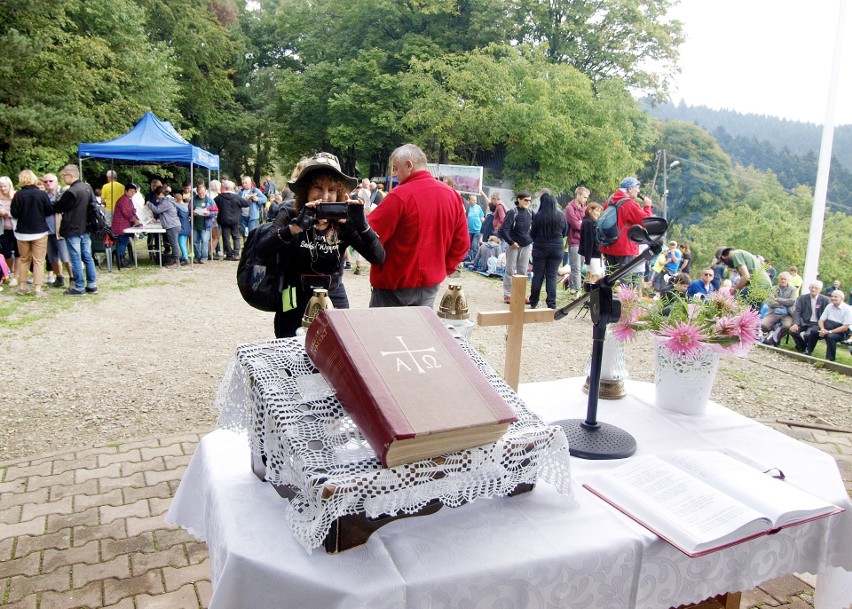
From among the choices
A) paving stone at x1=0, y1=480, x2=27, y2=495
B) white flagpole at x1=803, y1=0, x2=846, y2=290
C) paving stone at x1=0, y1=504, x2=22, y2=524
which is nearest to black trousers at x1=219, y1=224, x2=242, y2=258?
paving stone at x1=0, y1=480, x2=27, y2=495

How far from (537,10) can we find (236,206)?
1965cm

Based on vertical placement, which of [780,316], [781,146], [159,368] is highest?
[781,146]

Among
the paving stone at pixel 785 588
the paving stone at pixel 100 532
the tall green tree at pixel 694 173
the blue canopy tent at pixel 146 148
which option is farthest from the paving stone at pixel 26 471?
the tall green tree at pixel 694 173

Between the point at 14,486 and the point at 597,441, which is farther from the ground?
the point at 597,441

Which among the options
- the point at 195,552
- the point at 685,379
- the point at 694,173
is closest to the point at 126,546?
the point at 195,552

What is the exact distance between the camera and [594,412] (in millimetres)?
1750

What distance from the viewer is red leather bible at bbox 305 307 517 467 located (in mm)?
1089

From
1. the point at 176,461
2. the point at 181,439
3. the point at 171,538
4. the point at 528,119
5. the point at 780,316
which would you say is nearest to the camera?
the point at 171,538

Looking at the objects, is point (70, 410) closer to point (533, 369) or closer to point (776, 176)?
point (533, 369)

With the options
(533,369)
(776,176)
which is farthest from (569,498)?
(776,176)

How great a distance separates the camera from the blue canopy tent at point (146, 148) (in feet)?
→ 35.7

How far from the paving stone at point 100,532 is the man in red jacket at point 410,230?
75.4 inches

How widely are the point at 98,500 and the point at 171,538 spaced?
59cm

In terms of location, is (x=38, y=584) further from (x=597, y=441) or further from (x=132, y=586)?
(x=597, y=441)
